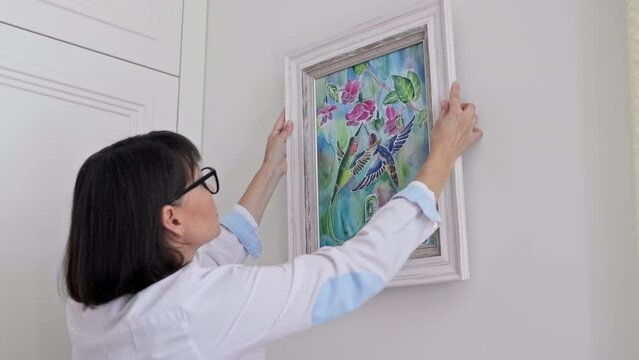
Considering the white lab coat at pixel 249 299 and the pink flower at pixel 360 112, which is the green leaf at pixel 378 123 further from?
the white lab coat at pixel 249 299

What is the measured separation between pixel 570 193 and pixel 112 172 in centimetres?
60

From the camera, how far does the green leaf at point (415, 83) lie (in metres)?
1.17

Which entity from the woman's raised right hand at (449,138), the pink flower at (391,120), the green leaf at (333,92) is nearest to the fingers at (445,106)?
the woman's raised right hand at (449,138)

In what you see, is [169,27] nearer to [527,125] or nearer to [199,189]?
[199,189]

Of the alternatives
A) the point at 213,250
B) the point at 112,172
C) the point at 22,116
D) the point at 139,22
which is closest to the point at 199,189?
the point at 112,172

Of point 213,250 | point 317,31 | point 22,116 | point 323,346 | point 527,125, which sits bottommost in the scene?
point 323,346

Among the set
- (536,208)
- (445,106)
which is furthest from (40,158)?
(536,208)

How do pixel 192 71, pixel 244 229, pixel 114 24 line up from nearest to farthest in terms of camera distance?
pixel 244 229, pixel 114 24, pixel 192 71

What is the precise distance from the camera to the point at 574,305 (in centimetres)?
97

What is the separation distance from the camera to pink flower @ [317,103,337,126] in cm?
130

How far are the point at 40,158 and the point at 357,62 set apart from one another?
0.59 meters

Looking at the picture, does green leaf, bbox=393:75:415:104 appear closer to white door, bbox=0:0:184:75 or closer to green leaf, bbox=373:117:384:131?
green leaf, bbox=373:117:384:131

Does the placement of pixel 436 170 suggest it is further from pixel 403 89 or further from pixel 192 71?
pixel 192 71

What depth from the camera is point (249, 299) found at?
35.9 inches
